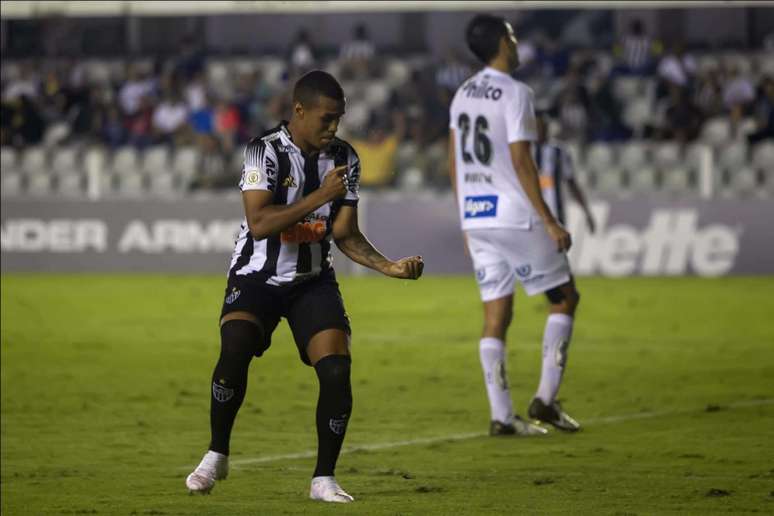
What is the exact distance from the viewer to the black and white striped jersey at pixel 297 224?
274 inches

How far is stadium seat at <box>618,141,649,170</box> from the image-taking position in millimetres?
23328

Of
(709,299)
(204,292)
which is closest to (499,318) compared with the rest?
(709,299)

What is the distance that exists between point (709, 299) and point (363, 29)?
11.0 meters

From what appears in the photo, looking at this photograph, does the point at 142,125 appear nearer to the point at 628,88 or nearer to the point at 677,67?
the point at 628,88

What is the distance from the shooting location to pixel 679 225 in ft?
68.7

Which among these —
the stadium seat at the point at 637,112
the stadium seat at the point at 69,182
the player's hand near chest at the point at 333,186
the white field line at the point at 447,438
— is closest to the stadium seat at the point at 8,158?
the stadium seat at the point at 69,182

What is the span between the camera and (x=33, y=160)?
25.2 m

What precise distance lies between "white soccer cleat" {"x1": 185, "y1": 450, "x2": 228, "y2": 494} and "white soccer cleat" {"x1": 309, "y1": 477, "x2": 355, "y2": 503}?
0.43 m

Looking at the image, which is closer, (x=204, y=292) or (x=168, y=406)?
(x=168, y=406)

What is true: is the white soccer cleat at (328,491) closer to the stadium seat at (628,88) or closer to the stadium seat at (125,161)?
the stadium seat at (125,161)

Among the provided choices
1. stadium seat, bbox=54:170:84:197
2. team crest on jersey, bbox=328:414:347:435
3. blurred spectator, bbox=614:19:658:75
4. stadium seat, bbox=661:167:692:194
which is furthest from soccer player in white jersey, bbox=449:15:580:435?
blurred spectator, bbox=614:19:658:75

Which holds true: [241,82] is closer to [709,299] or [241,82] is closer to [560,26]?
[560,26]

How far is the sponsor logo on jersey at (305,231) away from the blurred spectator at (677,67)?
59.0ft

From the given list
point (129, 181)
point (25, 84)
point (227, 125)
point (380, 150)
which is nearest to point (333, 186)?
point (380, 150)
